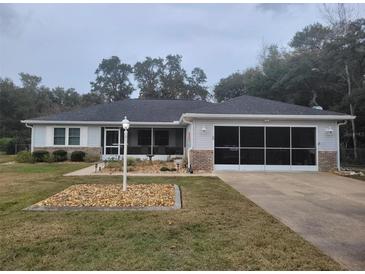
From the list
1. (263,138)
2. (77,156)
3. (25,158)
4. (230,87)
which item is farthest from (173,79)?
(263,138)

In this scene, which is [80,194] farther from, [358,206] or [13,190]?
[358,206]

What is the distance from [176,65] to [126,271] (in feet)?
173

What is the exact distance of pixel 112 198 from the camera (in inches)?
302

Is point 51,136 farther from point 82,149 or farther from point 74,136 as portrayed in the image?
point 82,149

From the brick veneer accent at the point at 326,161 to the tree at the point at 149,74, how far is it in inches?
1552

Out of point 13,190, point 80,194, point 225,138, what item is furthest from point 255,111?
point 13,190

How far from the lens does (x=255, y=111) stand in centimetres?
1514

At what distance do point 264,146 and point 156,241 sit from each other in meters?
11.2

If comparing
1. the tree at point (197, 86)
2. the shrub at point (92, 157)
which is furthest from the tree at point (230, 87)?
the shrub at point (92, 157)

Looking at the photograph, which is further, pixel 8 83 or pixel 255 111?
pixel 8 83

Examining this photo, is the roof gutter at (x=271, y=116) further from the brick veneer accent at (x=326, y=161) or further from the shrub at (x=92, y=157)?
the shrub at (x=92, y=157)

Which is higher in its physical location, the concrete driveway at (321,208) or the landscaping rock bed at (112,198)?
the landscaping rock bed at (112,198)

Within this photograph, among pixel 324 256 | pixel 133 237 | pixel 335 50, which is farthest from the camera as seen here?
pixel 335 50

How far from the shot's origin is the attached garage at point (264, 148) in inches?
584
